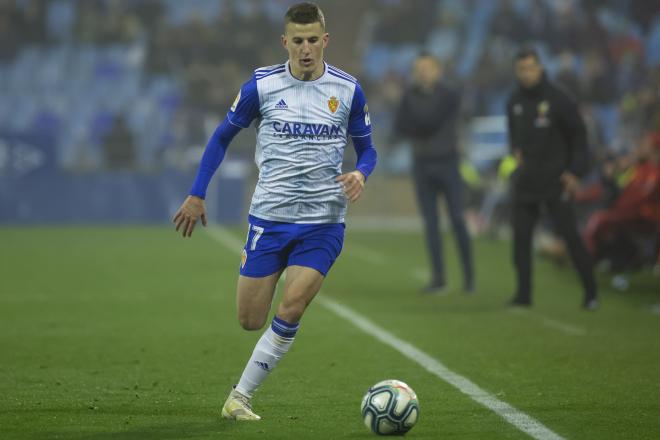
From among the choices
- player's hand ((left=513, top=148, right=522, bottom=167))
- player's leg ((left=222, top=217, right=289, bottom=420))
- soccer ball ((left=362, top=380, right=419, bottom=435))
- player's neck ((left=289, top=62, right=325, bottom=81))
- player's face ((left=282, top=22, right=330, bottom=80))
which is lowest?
soccer ball ((left=362, top=380, right=419, bottom=435))

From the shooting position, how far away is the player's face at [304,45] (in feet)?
Result: 19.9

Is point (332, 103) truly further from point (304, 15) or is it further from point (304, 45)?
point (304, 15)

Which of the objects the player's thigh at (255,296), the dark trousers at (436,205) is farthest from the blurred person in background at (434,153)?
the player's thigh at (255,296)

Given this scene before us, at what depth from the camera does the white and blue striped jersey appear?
6273 mm

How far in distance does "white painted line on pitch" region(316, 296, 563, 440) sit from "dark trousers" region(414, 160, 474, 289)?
190cm

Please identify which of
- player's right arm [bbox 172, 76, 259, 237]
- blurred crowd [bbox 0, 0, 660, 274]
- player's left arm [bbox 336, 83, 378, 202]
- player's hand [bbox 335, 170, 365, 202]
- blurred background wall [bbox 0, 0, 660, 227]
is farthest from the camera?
blurred crowd [bbox 0, 0, 660, 274]

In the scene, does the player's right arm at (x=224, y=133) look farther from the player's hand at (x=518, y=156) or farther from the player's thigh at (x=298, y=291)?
the player's hand at (x=518, y=156)

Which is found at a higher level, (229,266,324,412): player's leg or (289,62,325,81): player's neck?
(289,62,325,81): player's neck

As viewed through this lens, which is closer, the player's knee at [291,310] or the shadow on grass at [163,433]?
the shadow on grass at [163,433]

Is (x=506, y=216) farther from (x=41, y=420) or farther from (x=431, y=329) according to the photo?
(x=41, y=420)

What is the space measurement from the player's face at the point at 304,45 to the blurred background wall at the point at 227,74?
18147mm

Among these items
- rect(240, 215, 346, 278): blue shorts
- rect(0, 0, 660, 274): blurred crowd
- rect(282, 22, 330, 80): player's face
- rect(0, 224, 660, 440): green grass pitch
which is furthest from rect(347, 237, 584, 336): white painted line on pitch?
rect(0, 0, 660, 274): blurred crowd

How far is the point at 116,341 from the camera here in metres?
9.23

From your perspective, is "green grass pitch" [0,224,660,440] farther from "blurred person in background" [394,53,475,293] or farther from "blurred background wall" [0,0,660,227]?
"blurred background wall" [0,0,660,227]
